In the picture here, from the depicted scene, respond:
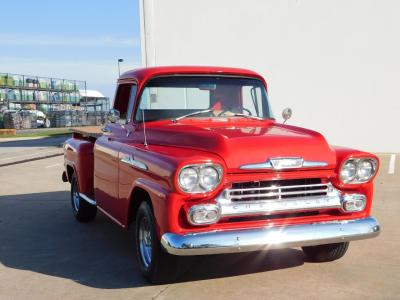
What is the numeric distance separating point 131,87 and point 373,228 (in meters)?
2.66

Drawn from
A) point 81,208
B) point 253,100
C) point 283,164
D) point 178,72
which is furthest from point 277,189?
point 81,208

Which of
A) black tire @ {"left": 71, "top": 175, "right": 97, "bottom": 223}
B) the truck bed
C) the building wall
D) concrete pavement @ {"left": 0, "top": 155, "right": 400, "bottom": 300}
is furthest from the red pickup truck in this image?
the building wall

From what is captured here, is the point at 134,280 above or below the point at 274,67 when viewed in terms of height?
below

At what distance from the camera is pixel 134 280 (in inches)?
169

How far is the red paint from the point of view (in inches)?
145

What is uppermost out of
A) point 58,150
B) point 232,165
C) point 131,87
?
point 131,87

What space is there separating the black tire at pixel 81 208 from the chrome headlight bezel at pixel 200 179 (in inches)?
124

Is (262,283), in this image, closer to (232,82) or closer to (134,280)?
(134,280)

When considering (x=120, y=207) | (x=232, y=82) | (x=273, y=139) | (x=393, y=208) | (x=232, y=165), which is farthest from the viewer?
(x=393, y=208)

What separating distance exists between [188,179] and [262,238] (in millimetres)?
677

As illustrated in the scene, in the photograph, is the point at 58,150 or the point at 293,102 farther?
the point at 58,150

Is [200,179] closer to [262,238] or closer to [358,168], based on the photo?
[262,238]

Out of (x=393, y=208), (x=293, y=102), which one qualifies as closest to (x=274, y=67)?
(x=293, y=102)

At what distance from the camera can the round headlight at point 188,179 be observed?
363 centimetres
